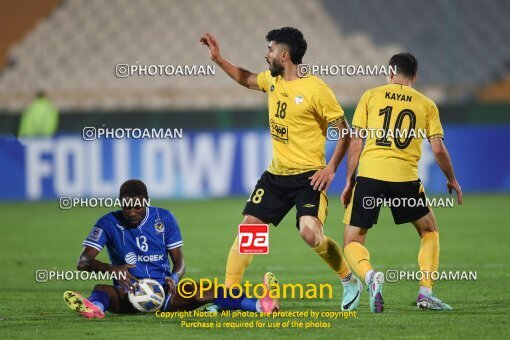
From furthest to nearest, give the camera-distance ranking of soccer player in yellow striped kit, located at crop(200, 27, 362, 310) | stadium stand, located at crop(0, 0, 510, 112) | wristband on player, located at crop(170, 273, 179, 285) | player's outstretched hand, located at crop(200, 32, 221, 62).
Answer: stadium stand, located at crop(0, 0, 510, 112)
player's outstretched hand, located at crop(200, 32, 221, 62)
soccer player in yellow striped kit, located at crop(200, 27, 362, 310)
wristband on player, located at crop(170, 273, 179, 285)

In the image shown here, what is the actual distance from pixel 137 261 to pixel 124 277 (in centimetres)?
23

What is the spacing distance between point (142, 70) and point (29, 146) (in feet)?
27.7

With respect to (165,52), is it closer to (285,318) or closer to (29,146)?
(29,146)

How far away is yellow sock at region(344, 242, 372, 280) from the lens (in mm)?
7719

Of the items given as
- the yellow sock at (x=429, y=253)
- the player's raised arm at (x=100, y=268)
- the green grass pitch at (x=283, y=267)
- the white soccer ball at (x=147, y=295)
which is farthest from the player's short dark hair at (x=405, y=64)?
the player's raised arm at (x=100, y=268)

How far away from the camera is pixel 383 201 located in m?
7.90

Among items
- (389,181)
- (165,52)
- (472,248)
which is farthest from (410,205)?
(165,52)

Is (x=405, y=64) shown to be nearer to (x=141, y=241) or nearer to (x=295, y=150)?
(x=295, y=150)

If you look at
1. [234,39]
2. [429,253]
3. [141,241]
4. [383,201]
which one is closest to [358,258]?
[383,201]

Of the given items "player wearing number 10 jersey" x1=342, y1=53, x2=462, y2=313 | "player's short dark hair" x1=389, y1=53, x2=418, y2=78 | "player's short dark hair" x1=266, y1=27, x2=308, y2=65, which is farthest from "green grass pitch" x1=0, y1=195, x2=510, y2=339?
"player's short dark hair" x1=266, y1=27, x2=308, y2=65

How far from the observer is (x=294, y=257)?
Answer: 1205 cm

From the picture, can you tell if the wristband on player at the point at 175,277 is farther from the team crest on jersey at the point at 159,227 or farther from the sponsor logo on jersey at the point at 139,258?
the team crest on jersey at the point at 159,227

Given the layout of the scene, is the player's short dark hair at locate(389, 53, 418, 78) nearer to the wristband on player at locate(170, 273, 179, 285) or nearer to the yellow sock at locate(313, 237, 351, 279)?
the yellow sock at locate(313, 237, 351, 279)

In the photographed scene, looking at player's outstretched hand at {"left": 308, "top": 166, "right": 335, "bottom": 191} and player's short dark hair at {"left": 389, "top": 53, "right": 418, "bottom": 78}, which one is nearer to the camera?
player's outstretched hand at {"left": 308, "top": 166, "right": 335, "bottom": 191}
